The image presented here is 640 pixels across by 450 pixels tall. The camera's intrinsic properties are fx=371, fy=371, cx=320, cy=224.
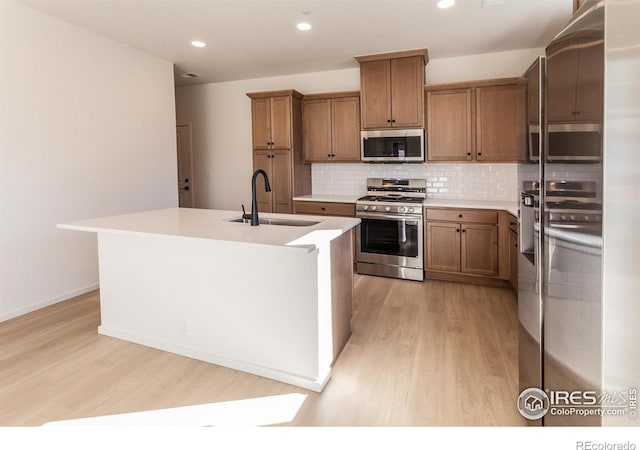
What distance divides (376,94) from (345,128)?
0.59 m

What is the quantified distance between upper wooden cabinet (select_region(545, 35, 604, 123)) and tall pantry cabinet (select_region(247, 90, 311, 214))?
380 centimetres

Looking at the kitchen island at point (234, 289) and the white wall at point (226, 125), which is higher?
the white wall at point (226, 125)

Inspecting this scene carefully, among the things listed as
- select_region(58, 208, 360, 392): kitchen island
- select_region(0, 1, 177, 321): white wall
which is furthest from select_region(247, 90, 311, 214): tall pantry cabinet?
select_region(58, 208, 360, 392): kitchen island

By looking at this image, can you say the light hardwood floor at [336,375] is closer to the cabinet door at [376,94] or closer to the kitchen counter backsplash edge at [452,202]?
the kitchen counter backsplash edge at [452,202]

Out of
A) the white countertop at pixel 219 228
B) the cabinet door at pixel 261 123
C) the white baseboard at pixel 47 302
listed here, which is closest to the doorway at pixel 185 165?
the cabinet door at pixel 261 123

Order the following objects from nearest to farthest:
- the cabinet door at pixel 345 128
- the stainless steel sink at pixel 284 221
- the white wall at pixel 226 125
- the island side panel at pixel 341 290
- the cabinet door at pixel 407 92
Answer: the island side panel at pixel 341 290 < the stainless steel sink at pixel 284 221 < the cabinet door at pixel 407 92 < the cabinet door at pixel 345 128 < the white wall at pixel 226 125

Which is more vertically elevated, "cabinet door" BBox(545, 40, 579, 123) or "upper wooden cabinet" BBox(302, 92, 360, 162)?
"upper wooden cabinet" BBox(302, 92, 360, 162)

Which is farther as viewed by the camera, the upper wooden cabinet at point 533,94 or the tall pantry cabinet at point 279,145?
the tall pantry cabinet at point 279,145

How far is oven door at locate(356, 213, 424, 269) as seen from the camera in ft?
13.8

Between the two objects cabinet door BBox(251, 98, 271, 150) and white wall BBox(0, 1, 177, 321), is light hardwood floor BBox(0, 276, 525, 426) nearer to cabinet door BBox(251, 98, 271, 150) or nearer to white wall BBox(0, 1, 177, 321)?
white wall BBox(0, 1, 177, 321)

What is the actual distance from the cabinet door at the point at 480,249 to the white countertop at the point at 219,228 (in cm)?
192

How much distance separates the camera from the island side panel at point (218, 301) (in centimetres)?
217

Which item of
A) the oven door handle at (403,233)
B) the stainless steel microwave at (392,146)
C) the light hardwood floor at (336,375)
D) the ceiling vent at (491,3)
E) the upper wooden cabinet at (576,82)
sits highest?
the ceiling vent at (491,3)

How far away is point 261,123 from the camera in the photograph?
509 cm
